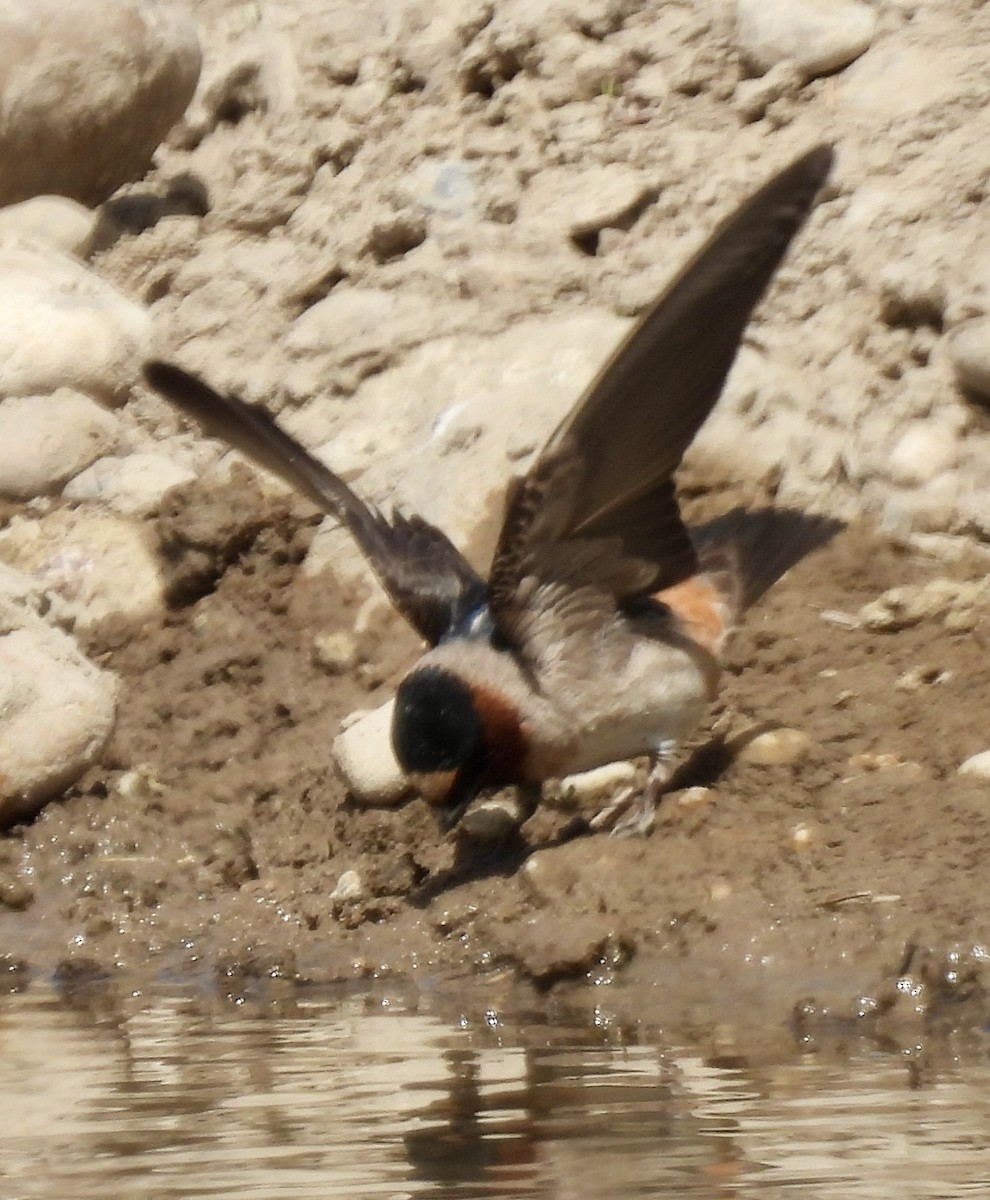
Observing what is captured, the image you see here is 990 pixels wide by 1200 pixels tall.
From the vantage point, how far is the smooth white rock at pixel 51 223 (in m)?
10.0

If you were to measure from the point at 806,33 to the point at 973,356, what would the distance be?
1.92 m

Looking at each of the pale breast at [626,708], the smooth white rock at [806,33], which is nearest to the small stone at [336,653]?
the pale breast at [626,708]

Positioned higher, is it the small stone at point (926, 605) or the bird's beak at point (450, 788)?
the small stone at point (926, 605)

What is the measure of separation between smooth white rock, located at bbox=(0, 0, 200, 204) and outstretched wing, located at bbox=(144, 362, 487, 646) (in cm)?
342

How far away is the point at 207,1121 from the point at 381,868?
2.25 meters

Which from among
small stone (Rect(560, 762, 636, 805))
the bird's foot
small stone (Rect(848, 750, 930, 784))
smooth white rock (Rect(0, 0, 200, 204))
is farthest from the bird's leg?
smooth white rock (Rect(0, 0, 200, 204))

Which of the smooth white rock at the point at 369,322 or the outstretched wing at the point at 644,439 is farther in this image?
the smooth white rock at the point at 369,322

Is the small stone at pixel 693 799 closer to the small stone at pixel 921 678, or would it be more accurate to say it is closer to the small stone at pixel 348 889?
the small stone at pixel 921 678

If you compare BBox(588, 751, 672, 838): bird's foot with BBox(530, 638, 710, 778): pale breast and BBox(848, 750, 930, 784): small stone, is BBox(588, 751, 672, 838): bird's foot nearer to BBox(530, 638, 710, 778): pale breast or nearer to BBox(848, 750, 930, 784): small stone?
BBox(530, 638, 710, 778): pale breast

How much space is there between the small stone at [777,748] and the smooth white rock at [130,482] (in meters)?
2.75

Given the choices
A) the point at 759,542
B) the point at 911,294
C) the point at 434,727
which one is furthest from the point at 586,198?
the point at 434,727

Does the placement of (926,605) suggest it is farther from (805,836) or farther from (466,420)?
(466,420)

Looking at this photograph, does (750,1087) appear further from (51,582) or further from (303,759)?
(51,582)

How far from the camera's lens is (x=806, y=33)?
344 inches
